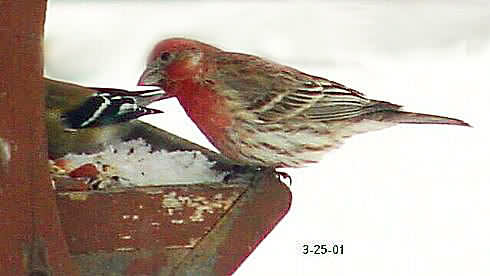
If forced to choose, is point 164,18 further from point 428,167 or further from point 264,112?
point 428,167

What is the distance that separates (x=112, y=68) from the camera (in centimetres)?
97

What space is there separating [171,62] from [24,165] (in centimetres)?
22

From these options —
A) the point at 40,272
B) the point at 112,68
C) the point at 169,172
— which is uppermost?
the point at 112,68

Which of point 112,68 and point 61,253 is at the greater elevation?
point 112,68

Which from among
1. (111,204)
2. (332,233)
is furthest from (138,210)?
(332,233)

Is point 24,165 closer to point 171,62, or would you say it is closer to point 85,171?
point 85,171

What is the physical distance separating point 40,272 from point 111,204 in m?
0.11

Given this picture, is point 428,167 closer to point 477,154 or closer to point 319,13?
point 477,154

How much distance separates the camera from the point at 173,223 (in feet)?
3.06

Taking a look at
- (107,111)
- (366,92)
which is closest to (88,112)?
(107,111)

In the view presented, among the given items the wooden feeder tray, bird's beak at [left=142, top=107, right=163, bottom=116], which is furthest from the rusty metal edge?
bird's beak at [left=142, top=107, right=163, bottom=116]

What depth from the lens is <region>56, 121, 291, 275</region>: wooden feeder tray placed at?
916mm

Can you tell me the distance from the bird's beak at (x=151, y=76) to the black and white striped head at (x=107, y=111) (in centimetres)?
3

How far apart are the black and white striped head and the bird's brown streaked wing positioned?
4.3 inches
